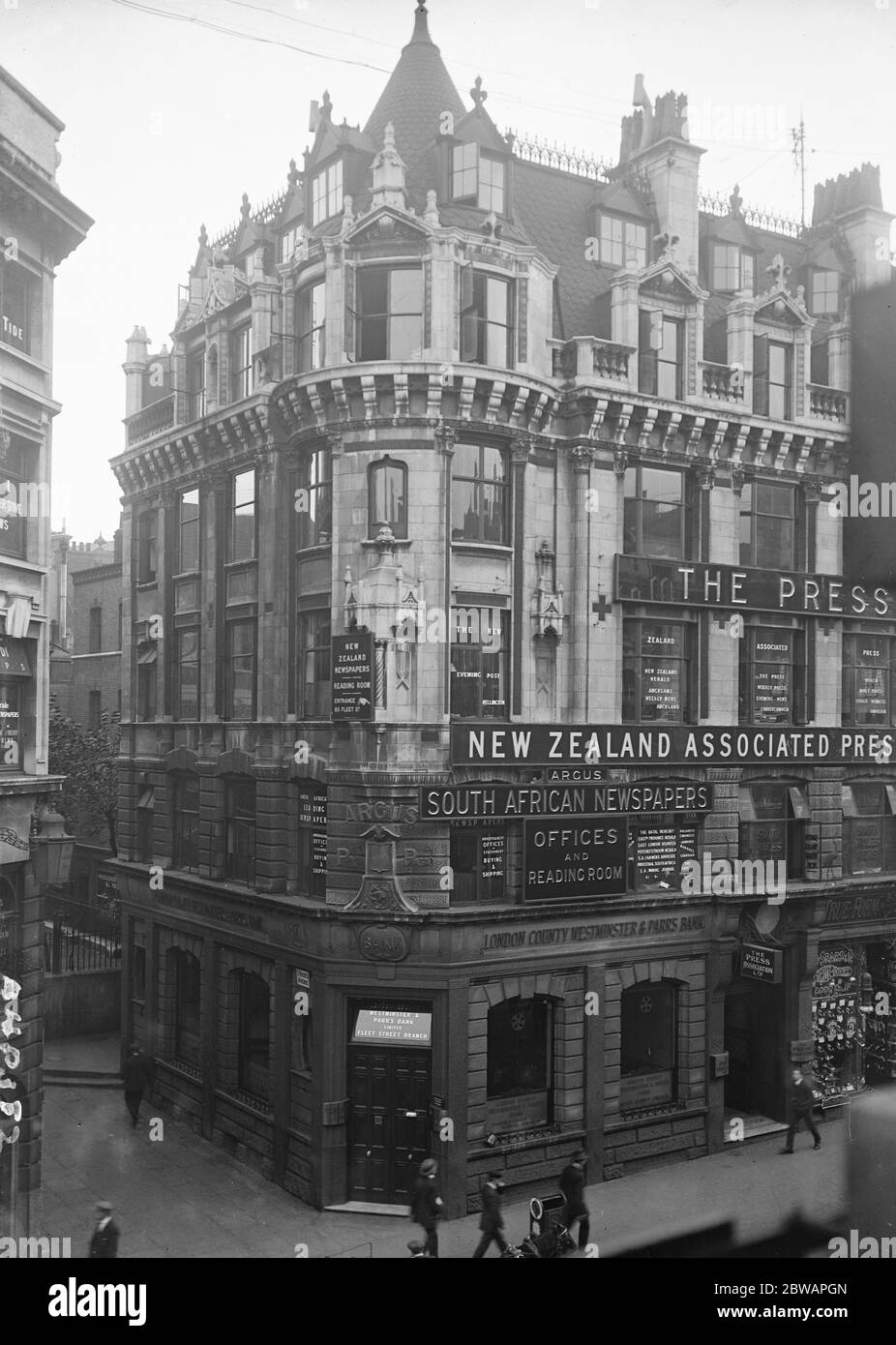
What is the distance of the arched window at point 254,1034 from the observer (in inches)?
1098

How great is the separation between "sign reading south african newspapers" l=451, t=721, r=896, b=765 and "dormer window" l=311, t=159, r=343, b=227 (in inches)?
530

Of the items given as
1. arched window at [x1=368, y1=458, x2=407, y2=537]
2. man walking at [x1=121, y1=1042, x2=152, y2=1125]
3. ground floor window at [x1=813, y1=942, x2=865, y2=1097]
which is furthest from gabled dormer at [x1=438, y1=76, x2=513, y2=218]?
man walking at [x1=121, y1=1042, x2=152, y2=1125]

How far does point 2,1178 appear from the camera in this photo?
20.7m

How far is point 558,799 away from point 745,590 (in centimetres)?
786

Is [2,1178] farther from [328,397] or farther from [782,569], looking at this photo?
[782,569]

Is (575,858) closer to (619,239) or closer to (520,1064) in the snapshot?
(520,1064)

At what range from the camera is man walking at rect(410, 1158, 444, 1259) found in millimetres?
20922

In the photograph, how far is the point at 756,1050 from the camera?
30.0m

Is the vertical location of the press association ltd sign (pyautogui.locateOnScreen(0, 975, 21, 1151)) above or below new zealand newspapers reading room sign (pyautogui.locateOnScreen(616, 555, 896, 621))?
below

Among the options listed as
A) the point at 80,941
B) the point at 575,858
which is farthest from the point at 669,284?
the point at 80,941

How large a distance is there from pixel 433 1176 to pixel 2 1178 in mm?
8187

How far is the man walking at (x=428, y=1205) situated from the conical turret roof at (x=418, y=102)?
22238mm

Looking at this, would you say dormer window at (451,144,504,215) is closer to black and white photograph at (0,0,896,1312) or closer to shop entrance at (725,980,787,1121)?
black and white photograph at (0,0,896,1312)

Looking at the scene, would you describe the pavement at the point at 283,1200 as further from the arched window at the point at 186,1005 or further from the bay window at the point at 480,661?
the bay window at the point at 480,661
